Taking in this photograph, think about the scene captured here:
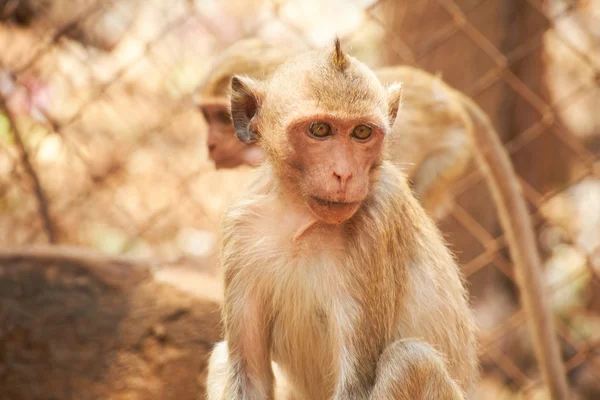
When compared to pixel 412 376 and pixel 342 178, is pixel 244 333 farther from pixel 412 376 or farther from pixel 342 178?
pixel 342 178

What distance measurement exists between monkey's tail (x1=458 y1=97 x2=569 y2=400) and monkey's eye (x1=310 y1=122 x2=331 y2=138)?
246 cm

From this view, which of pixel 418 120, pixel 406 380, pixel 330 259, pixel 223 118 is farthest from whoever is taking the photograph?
pixel 418 120

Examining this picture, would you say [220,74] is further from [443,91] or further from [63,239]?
[63,239]

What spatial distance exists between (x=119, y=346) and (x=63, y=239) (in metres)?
2.27

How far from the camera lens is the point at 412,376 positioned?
113 inches

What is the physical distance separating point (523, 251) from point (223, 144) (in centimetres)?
196

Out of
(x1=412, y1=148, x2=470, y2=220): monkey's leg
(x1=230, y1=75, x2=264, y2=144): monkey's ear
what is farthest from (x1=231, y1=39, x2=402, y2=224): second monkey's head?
(x1=412, y1=148, x2=470, y2=220): monkey's leg

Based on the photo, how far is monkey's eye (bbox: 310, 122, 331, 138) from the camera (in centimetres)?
276

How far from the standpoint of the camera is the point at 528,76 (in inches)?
283

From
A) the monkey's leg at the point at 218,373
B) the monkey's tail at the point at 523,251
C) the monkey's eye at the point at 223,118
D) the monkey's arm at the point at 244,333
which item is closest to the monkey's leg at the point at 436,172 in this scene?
the monkey's tail at the point at 523,251

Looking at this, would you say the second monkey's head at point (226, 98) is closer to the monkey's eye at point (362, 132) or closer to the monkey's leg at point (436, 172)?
the monkey's leg at point (436, 172)

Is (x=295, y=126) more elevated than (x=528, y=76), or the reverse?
(x=528, y=76)

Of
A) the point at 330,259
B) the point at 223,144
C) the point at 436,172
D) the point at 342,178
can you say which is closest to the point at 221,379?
the point at 330,259

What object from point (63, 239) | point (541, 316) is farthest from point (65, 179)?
point (541, 316)
